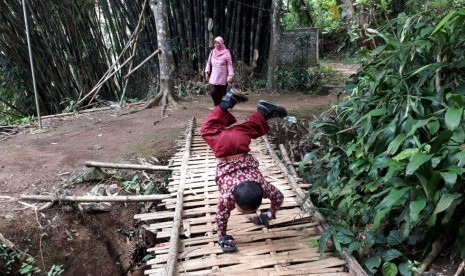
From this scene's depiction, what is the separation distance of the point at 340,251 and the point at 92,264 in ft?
6.38

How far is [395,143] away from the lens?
80.8 inches

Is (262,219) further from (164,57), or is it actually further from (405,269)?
(164,57)

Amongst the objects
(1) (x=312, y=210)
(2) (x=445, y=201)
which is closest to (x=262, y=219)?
(1) (x=312, y=210)

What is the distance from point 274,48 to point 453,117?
5.82 metres

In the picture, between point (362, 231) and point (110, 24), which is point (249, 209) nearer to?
point (362, 231)

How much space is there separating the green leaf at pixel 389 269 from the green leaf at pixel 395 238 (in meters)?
0.15

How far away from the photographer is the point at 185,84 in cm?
816

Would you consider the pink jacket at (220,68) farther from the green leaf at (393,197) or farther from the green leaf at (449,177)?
the green leaf at (449,177)

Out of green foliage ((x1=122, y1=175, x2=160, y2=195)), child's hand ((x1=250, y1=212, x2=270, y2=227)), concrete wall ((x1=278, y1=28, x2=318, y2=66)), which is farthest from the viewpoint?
concrete wall ((x1=278, y1=28, x2=318, y2=66))

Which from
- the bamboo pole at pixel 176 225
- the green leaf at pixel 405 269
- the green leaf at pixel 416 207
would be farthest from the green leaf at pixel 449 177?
the bamboo pole at pixel 176 225

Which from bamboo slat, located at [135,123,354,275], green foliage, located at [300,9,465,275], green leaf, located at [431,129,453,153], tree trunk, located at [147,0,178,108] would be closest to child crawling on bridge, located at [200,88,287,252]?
bamboo slat, located at [135,123,354,275]

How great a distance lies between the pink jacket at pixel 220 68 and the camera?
553 cm

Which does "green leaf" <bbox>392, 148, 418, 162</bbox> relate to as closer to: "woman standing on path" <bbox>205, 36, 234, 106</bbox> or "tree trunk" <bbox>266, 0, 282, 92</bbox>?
"woman standing on path" <bbox>205, 36, 234, 106</bbox>

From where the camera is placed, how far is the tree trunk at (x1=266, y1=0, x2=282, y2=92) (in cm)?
721
